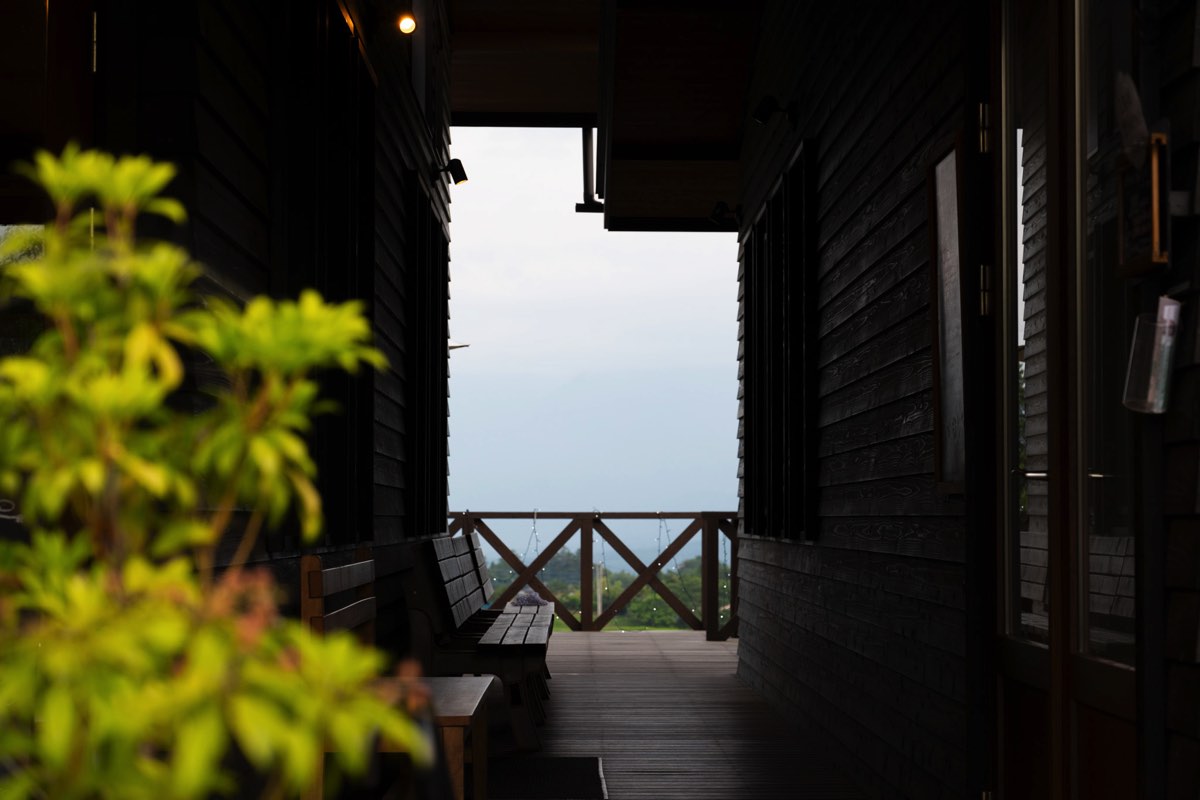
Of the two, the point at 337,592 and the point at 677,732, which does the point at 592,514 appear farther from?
the point at 337,592

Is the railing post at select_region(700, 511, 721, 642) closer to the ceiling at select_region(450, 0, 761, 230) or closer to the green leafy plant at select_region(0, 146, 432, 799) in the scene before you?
the ceiling at select_region(450, 0, 761, 230)

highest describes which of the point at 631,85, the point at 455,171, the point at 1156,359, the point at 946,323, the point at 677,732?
the point at 631,85

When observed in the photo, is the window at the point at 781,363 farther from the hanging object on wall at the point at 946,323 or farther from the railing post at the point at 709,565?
the railing post at the point at 709,565

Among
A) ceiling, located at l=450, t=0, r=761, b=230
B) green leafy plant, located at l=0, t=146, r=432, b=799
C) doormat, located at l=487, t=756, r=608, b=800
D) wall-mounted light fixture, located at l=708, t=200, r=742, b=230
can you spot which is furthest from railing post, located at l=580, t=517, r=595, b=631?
green leafy plant, located at l=0, t=146, r=432, b=799

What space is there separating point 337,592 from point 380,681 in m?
0.30

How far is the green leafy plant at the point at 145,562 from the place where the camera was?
26.3 inches

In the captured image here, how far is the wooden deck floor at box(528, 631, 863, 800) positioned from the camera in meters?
4.23

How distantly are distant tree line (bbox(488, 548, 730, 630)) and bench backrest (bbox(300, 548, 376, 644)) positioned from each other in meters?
6.61

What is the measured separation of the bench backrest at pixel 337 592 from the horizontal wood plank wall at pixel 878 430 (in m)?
1.41

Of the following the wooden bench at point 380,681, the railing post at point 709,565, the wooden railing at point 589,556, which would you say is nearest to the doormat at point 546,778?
the wooden bench at point 380,681

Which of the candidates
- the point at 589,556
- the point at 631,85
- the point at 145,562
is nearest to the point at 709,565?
the point at 589,556

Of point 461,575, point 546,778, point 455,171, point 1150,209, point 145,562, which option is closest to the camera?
point 145,562

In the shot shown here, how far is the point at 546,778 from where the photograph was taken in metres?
4.40

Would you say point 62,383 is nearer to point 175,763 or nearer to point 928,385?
point 175,763
